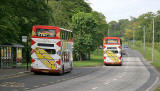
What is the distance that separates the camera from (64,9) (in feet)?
230

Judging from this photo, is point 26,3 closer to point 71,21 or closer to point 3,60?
point 3,60

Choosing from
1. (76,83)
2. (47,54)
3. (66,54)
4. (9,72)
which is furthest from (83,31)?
(76,83)

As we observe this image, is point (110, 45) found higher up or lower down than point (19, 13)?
lower down

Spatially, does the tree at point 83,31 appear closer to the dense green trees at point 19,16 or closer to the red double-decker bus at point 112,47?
the red double-decker bus at point 112,47

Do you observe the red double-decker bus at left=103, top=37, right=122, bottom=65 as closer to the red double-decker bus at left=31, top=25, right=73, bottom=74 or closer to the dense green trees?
the dense green trees

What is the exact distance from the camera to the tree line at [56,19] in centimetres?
3448

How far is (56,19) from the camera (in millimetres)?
67688

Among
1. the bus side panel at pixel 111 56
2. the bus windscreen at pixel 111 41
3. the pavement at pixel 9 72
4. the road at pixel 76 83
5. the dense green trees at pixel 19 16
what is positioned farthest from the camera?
the bus side panel at pixel 111 56

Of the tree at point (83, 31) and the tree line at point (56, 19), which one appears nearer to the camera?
the tree line at point (56, 19)

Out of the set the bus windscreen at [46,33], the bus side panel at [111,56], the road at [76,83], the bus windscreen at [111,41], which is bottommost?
the road at [76,83]

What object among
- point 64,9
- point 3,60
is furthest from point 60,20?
point 3,60

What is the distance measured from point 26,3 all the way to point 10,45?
16.8 ft

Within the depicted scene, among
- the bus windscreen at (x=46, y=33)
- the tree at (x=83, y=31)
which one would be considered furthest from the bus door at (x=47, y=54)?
the tree at (x=83, y=31)

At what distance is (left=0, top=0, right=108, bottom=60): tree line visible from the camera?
34.5m
